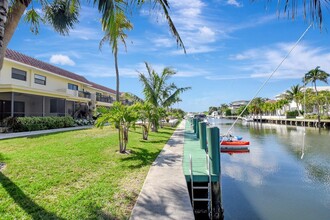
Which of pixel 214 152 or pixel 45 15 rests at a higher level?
pixel 45 15

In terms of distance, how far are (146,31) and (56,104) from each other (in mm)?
23142

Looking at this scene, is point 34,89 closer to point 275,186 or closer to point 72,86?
point 72,86

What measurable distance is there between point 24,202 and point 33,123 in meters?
16.0

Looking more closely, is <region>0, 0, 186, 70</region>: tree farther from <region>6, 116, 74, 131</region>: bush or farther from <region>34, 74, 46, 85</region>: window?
<region>34, 74, 46, 85</region>: window

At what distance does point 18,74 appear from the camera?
22.4 metres

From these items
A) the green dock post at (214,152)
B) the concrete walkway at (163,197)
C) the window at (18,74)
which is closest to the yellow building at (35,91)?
the window at (18,74)

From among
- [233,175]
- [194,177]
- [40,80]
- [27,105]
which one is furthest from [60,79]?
[194,177]

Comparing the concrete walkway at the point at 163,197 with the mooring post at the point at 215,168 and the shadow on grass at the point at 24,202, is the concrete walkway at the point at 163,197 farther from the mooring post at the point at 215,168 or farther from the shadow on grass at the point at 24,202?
the shadow on grass at the point at 24,202

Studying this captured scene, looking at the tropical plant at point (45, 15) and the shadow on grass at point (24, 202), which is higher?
the tropical plant at point (45, 15)

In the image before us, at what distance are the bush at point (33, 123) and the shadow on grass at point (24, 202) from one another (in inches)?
536

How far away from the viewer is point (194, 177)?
25.7 feet

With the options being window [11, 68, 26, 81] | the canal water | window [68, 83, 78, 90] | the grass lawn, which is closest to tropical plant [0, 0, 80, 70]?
the grass lawn

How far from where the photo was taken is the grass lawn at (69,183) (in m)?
4.80

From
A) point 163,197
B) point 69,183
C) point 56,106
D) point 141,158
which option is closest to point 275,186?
point 141,158
